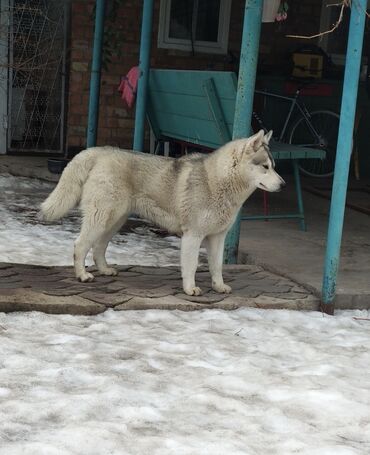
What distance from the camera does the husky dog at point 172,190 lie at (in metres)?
4.18

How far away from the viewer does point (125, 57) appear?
9.33 meters

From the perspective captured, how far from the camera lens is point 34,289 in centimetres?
411

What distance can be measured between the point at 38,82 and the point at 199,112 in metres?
3.75

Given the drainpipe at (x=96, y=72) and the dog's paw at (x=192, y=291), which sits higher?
the drainpipe at (x=96, y=72)

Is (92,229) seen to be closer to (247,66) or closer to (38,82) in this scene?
(247,66)

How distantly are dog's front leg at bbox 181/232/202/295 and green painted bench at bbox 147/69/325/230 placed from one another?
5.34 feet

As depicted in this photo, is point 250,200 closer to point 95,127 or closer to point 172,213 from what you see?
point 95,127

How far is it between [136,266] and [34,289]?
39.7 inches

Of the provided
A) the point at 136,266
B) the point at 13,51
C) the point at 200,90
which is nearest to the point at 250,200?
the point at 200,90

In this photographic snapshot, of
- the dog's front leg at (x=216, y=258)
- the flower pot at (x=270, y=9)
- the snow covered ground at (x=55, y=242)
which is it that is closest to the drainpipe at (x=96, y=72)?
the snow covered ground at (x=55, y=242)

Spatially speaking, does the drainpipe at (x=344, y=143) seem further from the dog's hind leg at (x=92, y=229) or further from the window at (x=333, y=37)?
the window at (x=333, y=37)

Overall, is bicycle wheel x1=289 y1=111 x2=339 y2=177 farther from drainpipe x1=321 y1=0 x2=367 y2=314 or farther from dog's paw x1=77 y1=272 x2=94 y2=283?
dog's paw x1=77 y1=272 x2=94 y2=283

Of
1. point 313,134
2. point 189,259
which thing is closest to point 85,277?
point 189,259

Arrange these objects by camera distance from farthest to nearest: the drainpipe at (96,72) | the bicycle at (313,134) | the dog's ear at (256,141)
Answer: the bicycle at (313,134), the drainpipe at (96,72), the dog's ear at (256,141)
